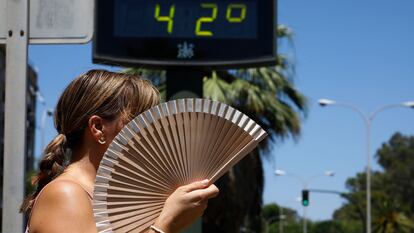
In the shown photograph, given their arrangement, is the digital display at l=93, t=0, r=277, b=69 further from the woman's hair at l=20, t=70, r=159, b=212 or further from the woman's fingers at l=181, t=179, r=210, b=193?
the woman's fingers at l=181, t=179, r=210, b=193

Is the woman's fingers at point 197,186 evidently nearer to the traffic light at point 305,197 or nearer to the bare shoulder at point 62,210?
the bare shoulder at point 62,210

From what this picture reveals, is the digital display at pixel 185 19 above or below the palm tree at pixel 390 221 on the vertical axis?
above

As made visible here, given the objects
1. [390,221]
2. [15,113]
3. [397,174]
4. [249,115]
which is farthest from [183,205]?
[397,174]

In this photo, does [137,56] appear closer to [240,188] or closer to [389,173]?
[240,188]

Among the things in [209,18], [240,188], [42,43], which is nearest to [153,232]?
[42,43]

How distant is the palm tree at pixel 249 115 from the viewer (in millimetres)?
18094

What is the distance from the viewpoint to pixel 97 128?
2.17m

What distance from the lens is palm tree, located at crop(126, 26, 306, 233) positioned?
18.1m

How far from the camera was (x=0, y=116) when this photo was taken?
62.2m

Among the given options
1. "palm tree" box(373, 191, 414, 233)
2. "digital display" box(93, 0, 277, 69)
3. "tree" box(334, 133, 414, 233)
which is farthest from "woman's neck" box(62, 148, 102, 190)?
"tree" box(334, 133, 414, 233)

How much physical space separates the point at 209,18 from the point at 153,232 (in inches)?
287

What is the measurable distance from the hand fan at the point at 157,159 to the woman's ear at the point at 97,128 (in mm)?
150

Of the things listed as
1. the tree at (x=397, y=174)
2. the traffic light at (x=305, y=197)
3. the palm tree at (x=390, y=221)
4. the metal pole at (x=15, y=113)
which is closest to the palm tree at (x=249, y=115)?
the metal pole at (x=15, y=113)

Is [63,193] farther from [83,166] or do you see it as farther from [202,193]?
[202,193]
